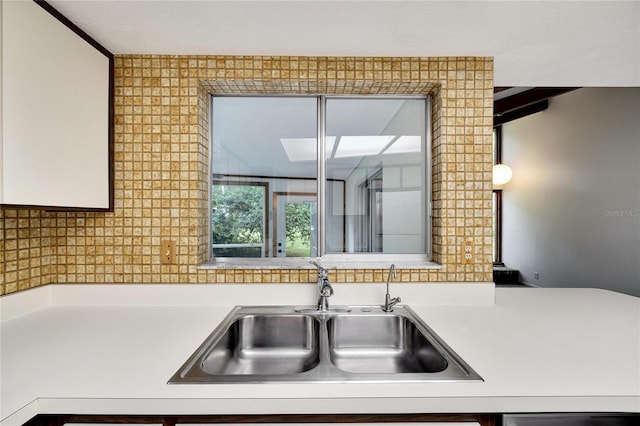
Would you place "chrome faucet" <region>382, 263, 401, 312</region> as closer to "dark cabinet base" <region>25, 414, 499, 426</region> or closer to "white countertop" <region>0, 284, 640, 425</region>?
"white countertop" <region>0, 284, 640, 425</region>

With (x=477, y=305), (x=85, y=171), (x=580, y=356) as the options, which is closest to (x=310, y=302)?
(x=477, y=305)

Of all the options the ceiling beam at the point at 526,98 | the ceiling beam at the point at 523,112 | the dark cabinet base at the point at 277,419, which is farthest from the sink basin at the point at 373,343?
the ceiling beam at the point at 523,112

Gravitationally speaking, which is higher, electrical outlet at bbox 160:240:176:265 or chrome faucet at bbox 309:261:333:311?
electrical outlet at bbox 160:240:176:265

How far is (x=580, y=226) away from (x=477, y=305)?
3254 mm

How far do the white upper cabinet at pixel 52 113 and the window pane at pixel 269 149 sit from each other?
20.8 inches

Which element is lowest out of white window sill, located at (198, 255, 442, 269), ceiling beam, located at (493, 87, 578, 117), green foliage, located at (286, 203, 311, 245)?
white window sill, located at (198, 255, 442, 269)

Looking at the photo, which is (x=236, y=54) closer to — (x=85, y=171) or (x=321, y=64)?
(x=321, y=64)

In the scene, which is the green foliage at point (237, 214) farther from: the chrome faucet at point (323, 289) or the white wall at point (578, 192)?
the white wall at point (578, 192)

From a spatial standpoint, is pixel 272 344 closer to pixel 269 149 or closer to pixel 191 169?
pixel 191 169

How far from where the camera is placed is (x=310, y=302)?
158cm

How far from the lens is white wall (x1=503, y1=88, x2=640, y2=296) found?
3184 millimetres

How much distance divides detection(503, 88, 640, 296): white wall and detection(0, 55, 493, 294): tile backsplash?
2.66 metres

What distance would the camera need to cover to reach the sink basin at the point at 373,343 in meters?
1.36

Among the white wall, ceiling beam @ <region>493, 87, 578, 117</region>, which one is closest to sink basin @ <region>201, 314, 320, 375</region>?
the white wall
